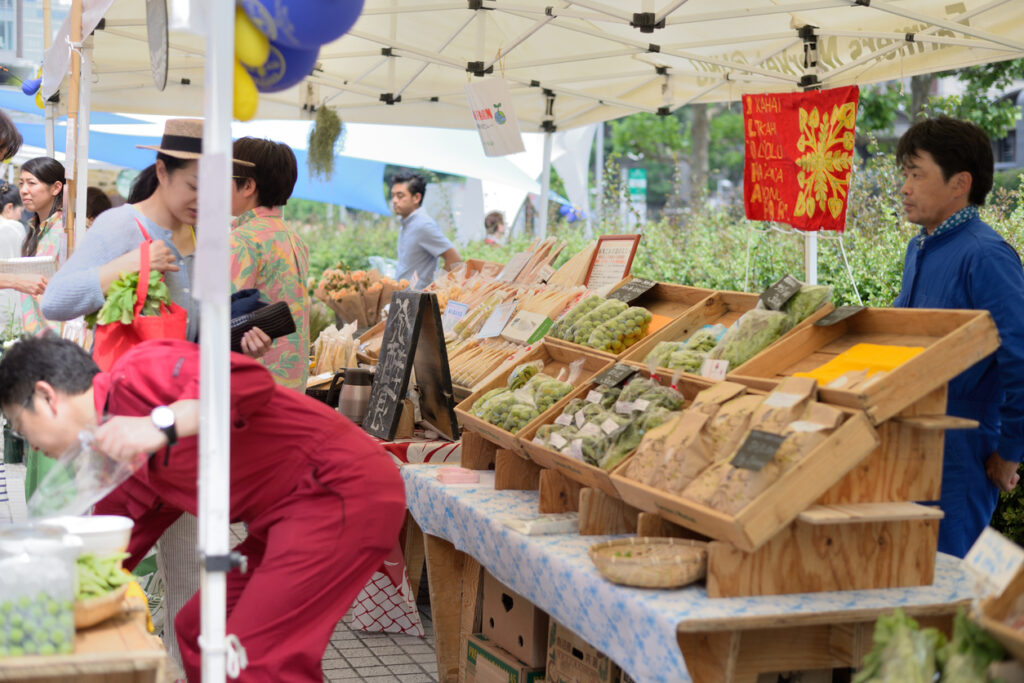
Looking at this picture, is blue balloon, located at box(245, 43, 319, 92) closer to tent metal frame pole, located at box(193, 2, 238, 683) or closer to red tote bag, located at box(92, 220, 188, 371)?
tent metal frame pole, located at box(193, 2, 238, 683)

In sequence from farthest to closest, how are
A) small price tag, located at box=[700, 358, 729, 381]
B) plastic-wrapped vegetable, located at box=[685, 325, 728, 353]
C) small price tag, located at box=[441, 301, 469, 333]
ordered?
1. small price tag, located at box=[441, 301, 469, 333]
2. plastic-wrapped vegetable, located at box=[685, 325, 728, 353]
3. small price tag, located at box=[700, 358, 729, 381]

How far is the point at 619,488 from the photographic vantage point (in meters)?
2.65

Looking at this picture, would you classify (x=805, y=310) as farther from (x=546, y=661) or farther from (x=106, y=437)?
(x=106, y=437)

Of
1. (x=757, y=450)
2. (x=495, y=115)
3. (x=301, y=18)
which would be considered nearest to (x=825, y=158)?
(x=495, y=115)

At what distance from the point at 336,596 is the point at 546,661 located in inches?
46.5

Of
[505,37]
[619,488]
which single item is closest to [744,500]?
[619,488]

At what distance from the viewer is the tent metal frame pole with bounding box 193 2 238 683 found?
1.78 metres

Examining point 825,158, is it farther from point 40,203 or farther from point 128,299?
point 40,203

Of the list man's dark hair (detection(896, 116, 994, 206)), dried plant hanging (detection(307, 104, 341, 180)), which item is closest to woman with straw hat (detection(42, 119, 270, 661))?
man's dark hair (detection(896, 116, 994, 206))

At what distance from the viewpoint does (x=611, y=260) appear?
444cm

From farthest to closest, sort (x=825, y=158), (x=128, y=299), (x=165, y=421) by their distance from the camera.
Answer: (x=825, y=158), (x=128, y=299), (x=165, y=421)

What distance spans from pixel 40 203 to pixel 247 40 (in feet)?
14.9

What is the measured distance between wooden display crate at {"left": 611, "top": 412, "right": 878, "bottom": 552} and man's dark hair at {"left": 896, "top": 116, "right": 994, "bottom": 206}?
1223 millimetres

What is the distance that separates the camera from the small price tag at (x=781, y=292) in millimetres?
2875
